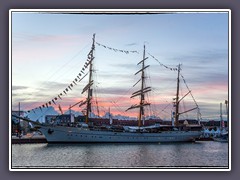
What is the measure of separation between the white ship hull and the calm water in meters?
0.24

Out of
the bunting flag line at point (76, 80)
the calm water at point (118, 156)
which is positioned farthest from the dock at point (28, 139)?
Answer: the bunting flag line at point (76, 80)

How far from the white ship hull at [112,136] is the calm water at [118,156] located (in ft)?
0.80

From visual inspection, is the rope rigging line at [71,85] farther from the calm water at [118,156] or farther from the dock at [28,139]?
the calm water at [118,156]

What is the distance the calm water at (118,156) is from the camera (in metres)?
6.72

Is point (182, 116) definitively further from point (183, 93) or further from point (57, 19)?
point (57, 19)

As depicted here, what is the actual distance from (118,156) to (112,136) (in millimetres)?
1181

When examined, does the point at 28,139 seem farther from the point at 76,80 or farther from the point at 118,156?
the point at 118,156

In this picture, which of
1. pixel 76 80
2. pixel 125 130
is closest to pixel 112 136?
pixel 125 130

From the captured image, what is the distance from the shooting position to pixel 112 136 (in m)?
8.28

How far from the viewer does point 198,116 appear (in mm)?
7176

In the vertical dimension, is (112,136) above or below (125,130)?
below

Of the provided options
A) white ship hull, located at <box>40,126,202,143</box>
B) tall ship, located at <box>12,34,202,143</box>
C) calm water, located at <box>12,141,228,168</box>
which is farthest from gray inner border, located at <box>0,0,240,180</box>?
white ship hull, located at <box>40,126,202,143</box>

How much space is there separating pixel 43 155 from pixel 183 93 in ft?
6.94
